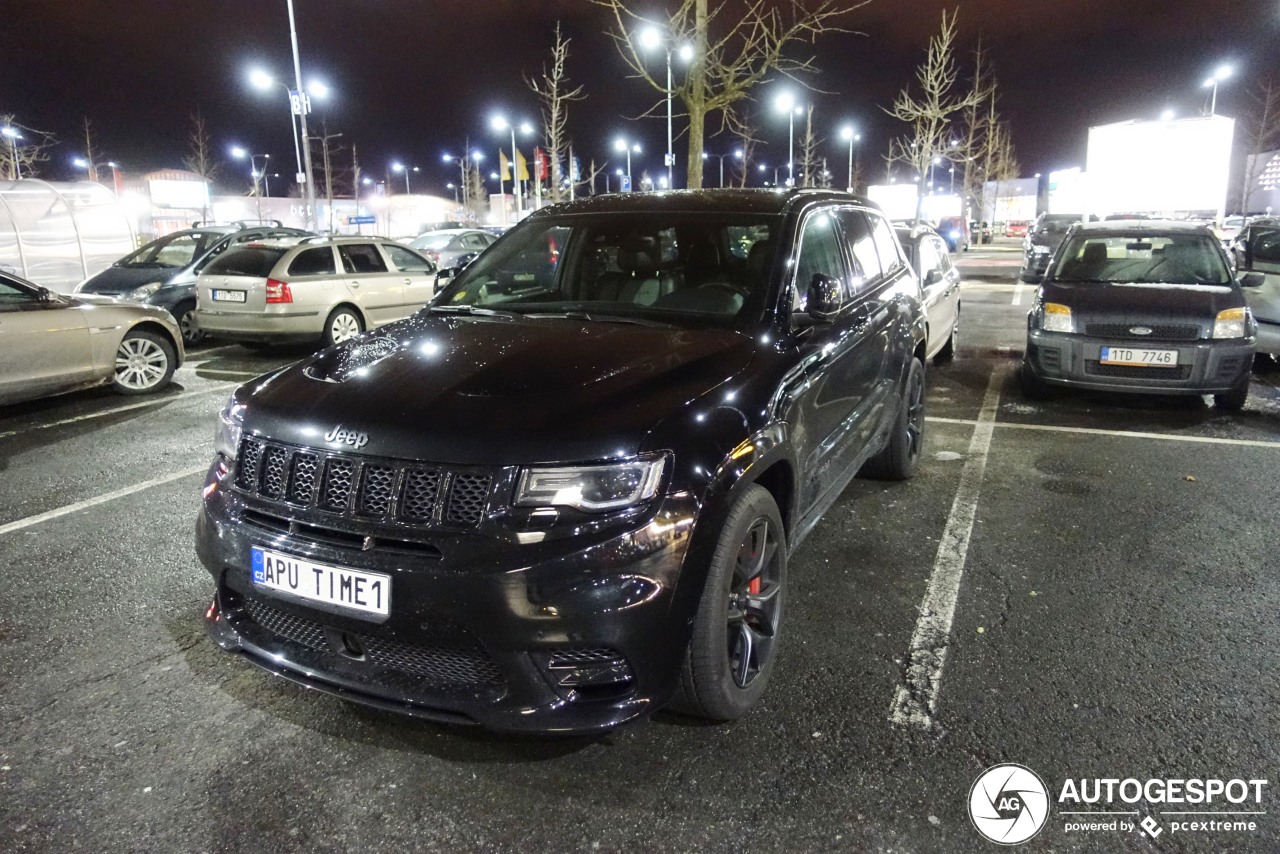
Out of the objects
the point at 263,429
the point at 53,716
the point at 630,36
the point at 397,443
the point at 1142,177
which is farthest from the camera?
the point at 1142,177

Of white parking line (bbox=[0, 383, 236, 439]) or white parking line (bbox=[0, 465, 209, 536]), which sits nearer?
white parking line (bbox=[0, 465, 209, 536])

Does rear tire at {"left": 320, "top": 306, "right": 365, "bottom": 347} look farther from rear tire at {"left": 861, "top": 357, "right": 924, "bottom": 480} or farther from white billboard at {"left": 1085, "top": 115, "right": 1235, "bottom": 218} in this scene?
white billboard at {"left": 1085, "top": 115, "right": 1235, "bottom": 218}

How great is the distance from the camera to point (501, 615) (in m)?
2.28

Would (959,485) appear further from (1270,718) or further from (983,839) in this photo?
(983,839)

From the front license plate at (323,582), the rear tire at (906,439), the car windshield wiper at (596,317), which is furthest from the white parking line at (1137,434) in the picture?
the front license plate at (323,582)

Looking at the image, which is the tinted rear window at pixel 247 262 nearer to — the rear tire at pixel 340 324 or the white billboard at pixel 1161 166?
the rear tire at pixel 340 324

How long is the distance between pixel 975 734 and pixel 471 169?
8539 centimetres

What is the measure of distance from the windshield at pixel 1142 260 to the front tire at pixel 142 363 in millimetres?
8799

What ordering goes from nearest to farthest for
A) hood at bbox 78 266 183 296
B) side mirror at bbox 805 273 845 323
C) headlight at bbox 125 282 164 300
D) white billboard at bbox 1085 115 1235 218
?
1. side mirror at bbox 805 273 845 323
2. headlight at bbox 125 282 164 300
3. hood at bbox 78 266 183 296
4. white billboard at bbox 1085 115 1235 218

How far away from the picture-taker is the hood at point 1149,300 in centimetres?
692

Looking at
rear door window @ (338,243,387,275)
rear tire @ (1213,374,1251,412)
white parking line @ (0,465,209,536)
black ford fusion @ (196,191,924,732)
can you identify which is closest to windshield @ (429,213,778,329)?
black ford fusion @ (196,191,924,732)

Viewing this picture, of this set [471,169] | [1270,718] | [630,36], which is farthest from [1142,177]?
[471,169]

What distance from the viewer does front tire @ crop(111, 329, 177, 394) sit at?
8320mm

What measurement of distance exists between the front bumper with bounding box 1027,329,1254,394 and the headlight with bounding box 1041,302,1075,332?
0.05m
